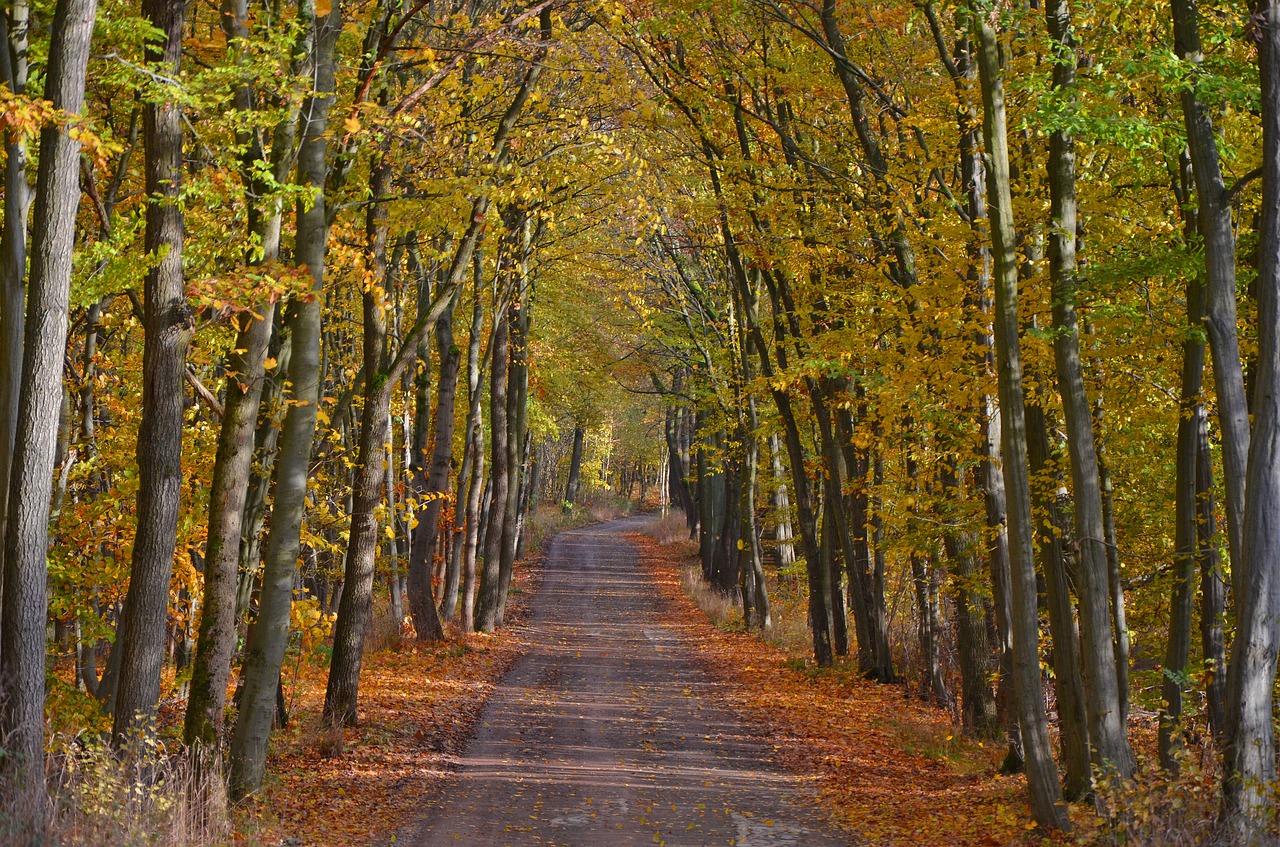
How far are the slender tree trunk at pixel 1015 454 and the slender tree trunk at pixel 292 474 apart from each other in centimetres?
553

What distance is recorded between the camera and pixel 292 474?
31.3 ft

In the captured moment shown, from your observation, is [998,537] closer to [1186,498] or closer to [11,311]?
[1186,498]

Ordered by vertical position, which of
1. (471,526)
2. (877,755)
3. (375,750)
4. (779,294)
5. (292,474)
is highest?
(779,294)

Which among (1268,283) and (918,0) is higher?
(918,0)

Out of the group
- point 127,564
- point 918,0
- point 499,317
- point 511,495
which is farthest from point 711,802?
point 511,495

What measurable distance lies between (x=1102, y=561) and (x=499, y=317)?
576 inches

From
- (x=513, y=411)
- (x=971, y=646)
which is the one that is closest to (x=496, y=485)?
(x=513, y=411)

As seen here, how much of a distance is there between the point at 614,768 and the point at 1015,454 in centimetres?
564

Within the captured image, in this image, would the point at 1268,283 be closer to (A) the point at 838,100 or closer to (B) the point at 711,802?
(B) the point at 711,802

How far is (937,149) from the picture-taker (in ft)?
39.2

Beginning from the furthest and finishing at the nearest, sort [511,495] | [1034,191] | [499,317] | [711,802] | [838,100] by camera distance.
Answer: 1. [511,495]
2. [499,317]
3. [838,100]
4. [1034,191]
5. [711,802]

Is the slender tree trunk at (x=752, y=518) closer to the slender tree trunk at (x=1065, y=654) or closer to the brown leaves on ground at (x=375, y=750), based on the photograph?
the brown leaves on ground at (x=375, y=750)

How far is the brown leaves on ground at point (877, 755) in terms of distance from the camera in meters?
9.52

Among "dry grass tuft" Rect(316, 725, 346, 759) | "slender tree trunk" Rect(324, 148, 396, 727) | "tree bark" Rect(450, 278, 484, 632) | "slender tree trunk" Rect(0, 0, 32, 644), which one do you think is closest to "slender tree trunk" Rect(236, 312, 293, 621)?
"slender tree trunk" Rect(324, 148, 396, 727)
